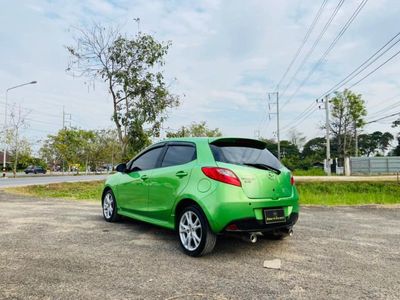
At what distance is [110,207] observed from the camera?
652cm

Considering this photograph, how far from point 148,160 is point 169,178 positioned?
3.25 ft

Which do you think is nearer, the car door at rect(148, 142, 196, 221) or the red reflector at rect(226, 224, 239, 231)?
the red reflector at rect(226, 224, 239, 231)

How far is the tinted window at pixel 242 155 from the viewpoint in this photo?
4314 millimetres

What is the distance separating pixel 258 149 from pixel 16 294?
3.28 meters

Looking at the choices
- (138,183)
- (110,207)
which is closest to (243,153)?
(138,183)

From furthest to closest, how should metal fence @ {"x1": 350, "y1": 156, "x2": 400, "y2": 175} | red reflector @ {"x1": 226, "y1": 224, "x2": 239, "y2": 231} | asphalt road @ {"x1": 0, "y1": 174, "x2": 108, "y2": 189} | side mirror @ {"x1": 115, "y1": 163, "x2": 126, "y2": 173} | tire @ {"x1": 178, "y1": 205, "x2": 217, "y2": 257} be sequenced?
metal fence @ {"x1": 350, "y1": 156, "x2": 400, "y2": 175} < asphalt road @ {"x1": 0, "y1": 174, "x2": 108, "y2": 189} < side mirror @ {"x1": 115, "y1": 163, "x2": 126, "y2": 173} < tire @ {"x1": 178, "y1": 205, "x2": 217, "y2": 257} < red reflector @ {"x1": 226, "y1": 224, "x2": 239, "y2": 231}

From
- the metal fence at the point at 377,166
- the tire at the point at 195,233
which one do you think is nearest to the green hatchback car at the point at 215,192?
the tire at the point at 195,233

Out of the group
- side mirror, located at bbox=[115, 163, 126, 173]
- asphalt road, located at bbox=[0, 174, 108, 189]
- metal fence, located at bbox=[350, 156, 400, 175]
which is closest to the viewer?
side mirror, located at bbox=[115, 163, 126, 173]

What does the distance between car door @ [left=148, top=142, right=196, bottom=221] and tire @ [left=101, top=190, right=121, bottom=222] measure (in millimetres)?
1442

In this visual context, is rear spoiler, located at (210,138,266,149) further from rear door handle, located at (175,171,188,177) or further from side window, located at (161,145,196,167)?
rear door handle, located at (175,171,188,177)

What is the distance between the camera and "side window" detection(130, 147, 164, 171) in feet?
17.8

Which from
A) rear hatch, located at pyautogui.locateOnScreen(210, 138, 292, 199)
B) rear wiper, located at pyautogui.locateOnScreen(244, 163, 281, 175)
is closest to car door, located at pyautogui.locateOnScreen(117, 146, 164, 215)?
rear hatch, located at pyautogui.locateOnScreen(210, 138, 292, 199)

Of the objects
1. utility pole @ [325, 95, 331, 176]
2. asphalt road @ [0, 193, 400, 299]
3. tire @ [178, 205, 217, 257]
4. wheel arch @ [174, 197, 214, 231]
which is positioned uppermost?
utility pole @ [325, 95, 331, 176]

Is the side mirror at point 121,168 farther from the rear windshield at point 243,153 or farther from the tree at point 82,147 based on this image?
the tree at point 82,147
